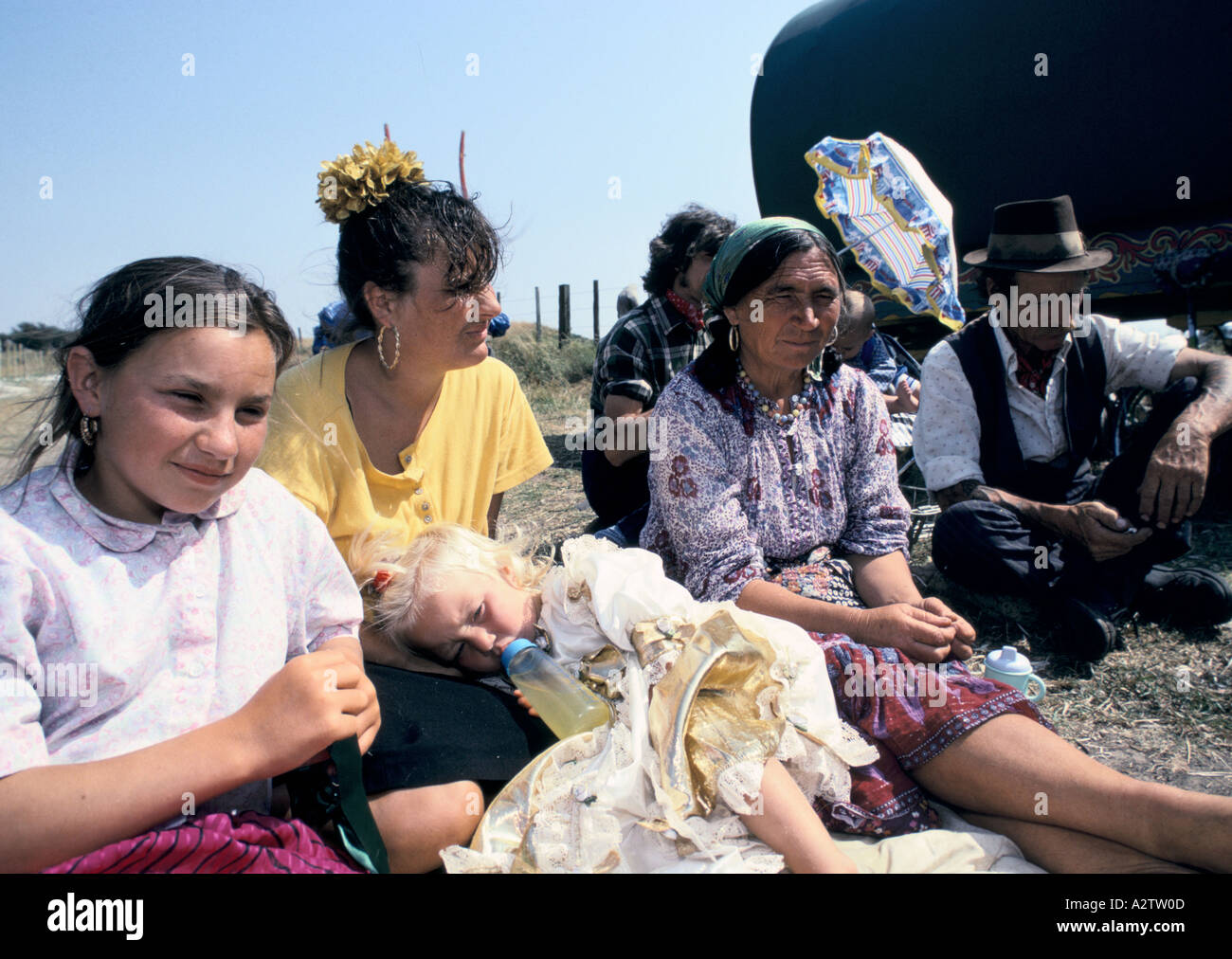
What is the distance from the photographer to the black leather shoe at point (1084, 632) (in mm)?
2947

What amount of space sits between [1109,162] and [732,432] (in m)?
4.52

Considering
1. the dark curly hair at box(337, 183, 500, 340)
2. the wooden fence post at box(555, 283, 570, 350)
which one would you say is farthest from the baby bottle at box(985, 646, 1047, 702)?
the wooden fence post at box(555, 283, 570, 350)

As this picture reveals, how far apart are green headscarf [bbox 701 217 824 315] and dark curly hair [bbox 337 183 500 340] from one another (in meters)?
0.70

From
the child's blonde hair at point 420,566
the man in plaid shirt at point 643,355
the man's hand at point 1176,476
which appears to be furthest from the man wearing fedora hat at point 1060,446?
the child's blonde hair at point 420,566

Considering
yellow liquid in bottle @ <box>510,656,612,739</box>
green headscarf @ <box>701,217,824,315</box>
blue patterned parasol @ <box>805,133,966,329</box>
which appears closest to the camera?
yellow liquid in bottle @ <box>510,656,612,739</box>

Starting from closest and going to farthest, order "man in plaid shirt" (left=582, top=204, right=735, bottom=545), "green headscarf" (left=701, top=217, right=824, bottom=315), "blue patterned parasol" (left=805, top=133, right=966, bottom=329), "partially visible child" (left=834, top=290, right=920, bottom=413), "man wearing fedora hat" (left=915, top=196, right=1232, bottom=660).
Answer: "green headscarf" (left=701, top=217, right=824, bottom=315) → "man wearing fedora hat" (left=915, top=196, right=1232, bottom=660) → "man in plaid shirt" (left=582, top=204, right=735, bottom=545) → "blue patterned parasol" (left=805, top=133, right=966, bottom=329) → "partially visible child" (left=834, top=290, right=920, bottom=413)

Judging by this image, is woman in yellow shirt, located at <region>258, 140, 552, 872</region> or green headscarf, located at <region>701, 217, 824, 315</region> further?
green headscarf, located at <region>701, 217, 824, 315</region>

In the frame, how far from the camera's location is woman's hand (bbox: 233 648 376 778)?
140cm

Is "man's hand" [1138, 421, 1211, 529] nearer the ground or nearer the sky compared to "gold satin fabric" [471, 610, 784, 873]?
nearer the sky

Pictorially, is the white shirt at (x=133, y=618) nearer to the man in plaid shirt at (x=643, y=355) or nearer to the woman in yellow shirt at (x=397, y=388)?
the woman in yellow shirt at (x=397, y=388)

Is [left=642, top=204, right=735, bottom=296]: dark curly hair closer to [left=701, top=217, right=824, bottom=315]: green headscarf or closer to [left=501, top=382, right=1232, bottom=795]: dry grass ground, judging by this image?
[left=701, top=217, right=824, bottom=315]: green headscarf

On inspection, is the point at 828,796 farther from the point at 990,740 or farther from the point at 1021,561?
the point at 1021,561

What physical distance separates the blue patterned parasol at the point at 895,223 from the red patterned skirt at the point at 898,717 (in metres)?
2.62
